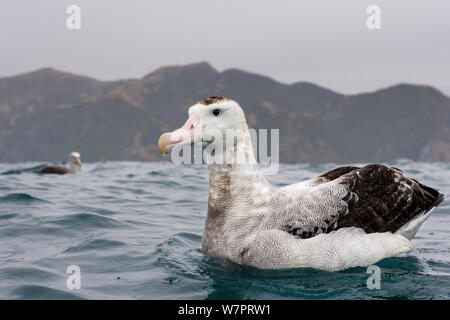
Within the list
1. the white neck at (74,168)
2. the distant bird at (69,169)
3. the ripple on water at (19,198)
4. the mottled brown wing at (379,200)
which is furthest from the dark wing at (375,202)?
the white neck at (74,168)

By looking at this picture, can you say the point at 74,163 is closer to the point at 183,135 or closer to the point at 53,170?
the point at 53,170

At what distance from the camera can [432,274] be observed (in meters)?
5.13

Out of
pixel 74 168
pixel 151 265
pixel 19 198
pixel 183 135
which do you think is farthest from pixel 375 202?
pixel 74 168

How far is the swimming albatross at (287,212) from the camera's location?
4973mm

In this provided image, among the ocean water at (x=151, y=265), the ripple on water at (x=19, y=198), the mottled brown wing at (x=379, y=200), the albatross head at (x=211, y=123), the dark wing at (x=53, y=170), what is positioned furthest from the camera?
the dark wing at (x=53, y=170)

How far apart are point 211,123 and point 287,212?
1300 millimetres

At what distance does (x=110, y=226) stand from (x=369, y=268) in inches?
167

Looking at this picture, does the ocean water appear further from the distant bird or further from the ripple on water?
the distant bird

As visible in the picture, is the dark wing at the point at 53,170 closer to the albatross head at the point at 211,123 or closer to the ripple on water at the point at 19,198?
the ripple on water at the point at 19,198

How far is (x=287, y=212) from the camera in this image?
520 cm

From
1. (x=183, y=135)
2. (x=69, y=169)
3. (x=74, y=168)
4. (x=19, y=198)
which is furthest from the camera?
(x=69, y=169)

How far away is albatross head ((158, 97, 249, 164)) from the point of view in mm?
4852

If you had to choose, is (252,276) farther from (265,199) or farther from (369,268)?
(369,268)
